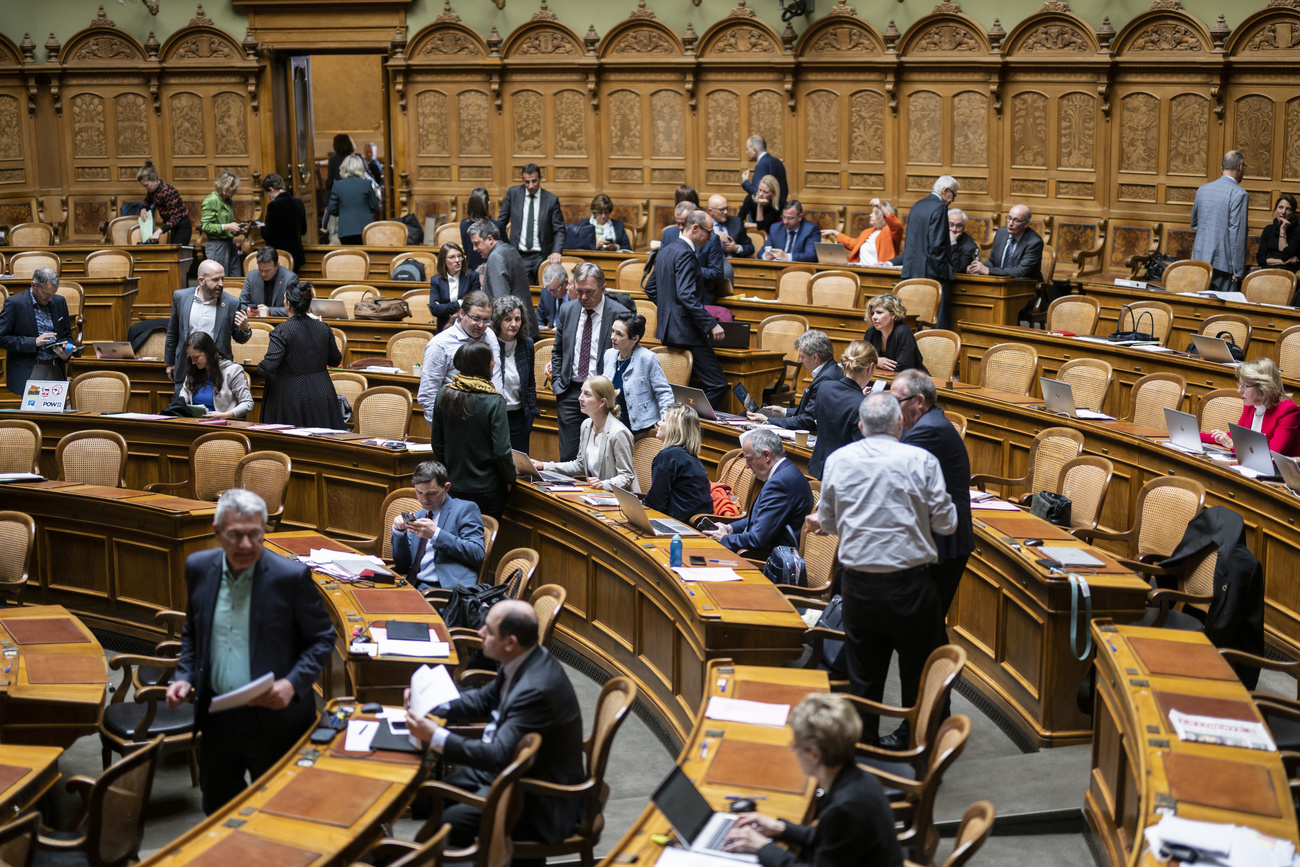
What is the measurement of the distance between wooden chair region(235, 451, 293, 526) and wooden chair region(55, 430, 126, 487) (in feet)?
3.26

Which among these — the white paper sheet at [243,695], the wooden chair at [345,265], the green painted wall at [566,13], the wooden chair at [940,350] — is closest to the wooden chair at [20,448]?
the white paper sheet at [243,695]

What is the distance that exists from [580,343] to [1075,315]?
491cm

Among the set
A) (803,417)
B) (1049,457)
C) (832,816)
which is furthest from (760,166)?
(832,816)

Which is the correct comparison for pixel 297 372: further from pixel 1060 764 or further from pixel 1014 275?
pixel 1014 275

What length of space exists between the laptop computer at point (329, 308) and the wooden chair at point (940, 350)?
200 inches

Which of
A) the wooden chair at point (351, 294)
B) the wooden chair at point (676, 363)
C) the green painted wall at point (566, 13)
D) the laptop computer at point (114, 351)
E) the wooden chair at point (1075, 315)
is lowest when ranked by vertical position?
the wooden chair at point (676, 363)

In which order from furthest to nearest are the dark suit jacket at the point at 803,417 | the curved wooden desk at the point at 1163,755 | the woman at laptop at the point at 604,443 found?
the dark suit jacket at the point at 803,417
the woman at laptop at the point at 604,443
the curved wooden desk at the point at 1163,755

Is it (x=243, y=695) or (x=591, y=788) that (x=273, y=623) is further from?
(x=591, y=788)

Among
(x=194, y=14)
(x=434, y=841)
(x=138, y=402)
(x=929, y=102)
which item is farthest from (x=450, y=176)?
(x=434, y=841)

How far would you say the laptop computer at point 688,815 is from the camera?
3.80m

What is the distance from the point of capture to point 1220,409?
27.2 feet

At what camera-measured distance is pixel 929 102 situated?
14703 mm

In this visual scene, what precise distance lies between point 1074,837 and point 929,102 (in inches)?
429

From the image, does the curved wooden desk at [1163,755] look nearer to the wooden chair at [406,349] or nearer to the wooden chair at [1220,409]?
the wooden chair at [1220,409]
